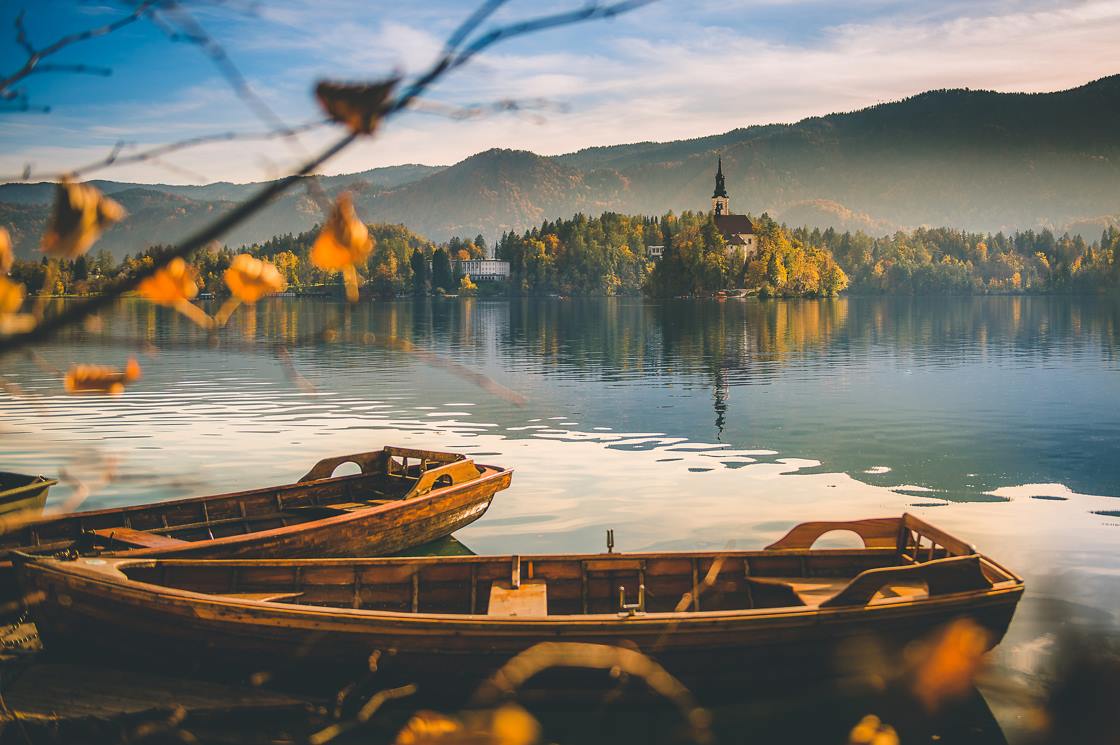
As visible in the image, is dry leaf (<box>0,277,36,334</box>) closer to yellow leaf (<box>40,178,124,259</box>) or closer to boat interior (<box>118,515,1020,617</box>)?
yellow leaf (<box>40,178,124,259</box>)

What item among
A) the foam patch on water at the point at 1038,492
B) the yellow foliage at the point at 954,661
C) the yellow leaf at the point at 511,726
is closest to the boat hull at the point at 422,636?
the yellow foliage at the point at 954,661

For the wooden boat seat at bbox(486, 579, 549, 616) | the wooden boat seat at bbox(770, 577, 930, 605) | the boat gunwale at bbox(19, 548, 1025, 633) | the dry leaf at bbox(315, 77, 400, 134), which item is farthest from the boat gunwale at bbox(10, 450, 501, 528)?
the dry leaf at bbox(315, 77, 400, 134)

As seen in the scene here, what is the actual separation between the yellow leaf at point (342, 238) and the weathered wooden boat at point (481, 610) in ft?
30.6

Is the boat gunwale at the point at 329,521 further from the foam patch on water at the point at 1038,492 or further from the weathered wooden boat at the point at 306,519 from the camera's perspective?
the foam patch on water at the point at 1038,492

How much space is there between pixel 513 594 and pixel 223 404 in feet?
91.1

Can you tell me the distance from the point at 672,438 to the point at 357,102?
94.3ft

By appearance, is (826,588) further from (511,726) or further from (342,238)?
(342,238)

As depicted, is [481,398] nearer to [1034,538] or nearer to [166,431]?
[166,431]

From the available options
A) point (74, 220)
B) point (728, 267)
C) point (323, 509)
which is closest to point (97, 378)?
point (74, 220)

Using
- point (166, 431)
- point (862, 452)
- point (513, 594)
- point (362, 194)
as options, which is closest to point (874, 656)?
point (513, 594)

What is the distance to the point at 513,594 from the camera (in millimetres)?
11812

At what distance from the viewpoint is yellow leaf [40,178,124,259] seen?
141cm

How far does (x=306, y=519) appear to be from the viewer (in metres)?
16.6

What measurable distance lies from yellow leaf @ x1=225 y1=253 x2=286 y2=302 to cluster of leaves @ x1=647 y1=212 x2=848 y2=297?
174 metres
